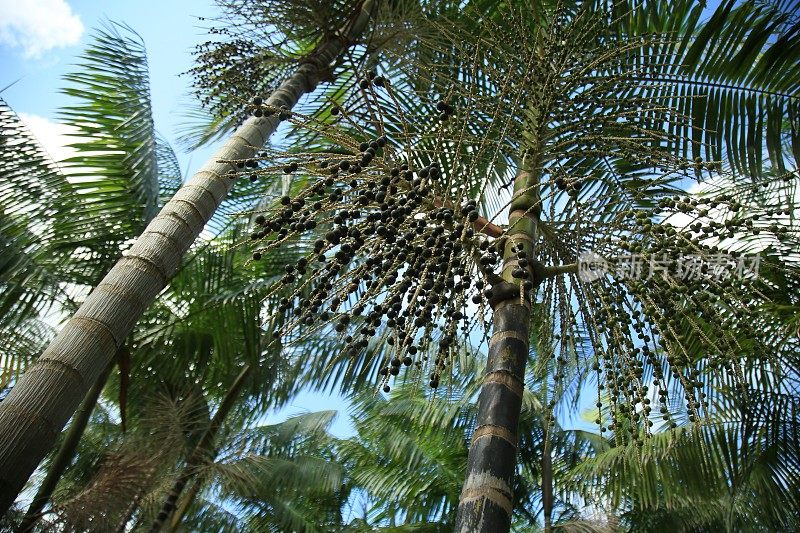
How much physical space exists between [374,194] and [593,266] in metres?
0.78

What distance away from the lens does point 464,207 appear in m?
2.21

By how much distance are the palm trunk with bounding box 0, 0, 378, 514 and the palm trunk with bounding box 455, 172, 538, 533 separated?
0.92 m

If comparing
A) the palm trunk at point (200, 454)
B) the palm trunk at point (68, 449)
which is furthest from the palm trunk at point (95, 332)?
the palm trunk at point (200, 454)

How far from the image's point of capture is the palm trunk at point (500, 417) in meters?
1.82

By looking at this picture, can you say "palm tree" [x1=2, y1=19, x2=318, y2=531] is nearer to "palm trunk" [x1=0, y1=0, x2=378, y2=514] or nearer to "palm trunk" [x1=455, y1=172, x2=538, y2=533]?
"palm trunk" [x1=0, y1=0, x2=378, y2=514]

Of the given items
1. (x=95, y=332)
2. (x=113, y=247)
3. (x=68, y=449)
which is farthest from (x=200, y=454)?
(x=95, y=332)

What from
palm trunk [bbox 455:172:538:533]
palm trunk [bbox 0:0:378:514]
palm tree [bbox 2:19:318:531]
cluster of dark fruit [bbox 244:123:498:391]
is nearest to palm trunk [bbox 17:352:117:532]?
palm tree [bbox 2:19:318:531]

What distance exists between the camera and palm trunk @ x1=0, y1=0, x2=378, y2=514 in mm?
2162

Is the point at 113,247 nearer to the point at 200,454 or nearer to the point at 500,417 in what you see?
the point at 200,454

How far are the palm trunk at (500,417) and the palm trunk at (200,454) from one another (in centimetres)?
297

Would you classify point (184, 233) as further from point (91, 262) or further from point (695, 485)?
point (695, 485)

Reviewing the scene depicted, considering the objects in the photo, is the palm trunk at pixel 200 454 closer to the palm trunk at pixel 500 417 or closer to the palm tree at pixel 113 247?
the palm tree at pixel 113 247

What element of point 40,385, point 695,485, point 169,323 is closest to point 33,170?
point 169,323

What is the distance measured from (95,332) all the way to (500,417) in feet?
4.63
